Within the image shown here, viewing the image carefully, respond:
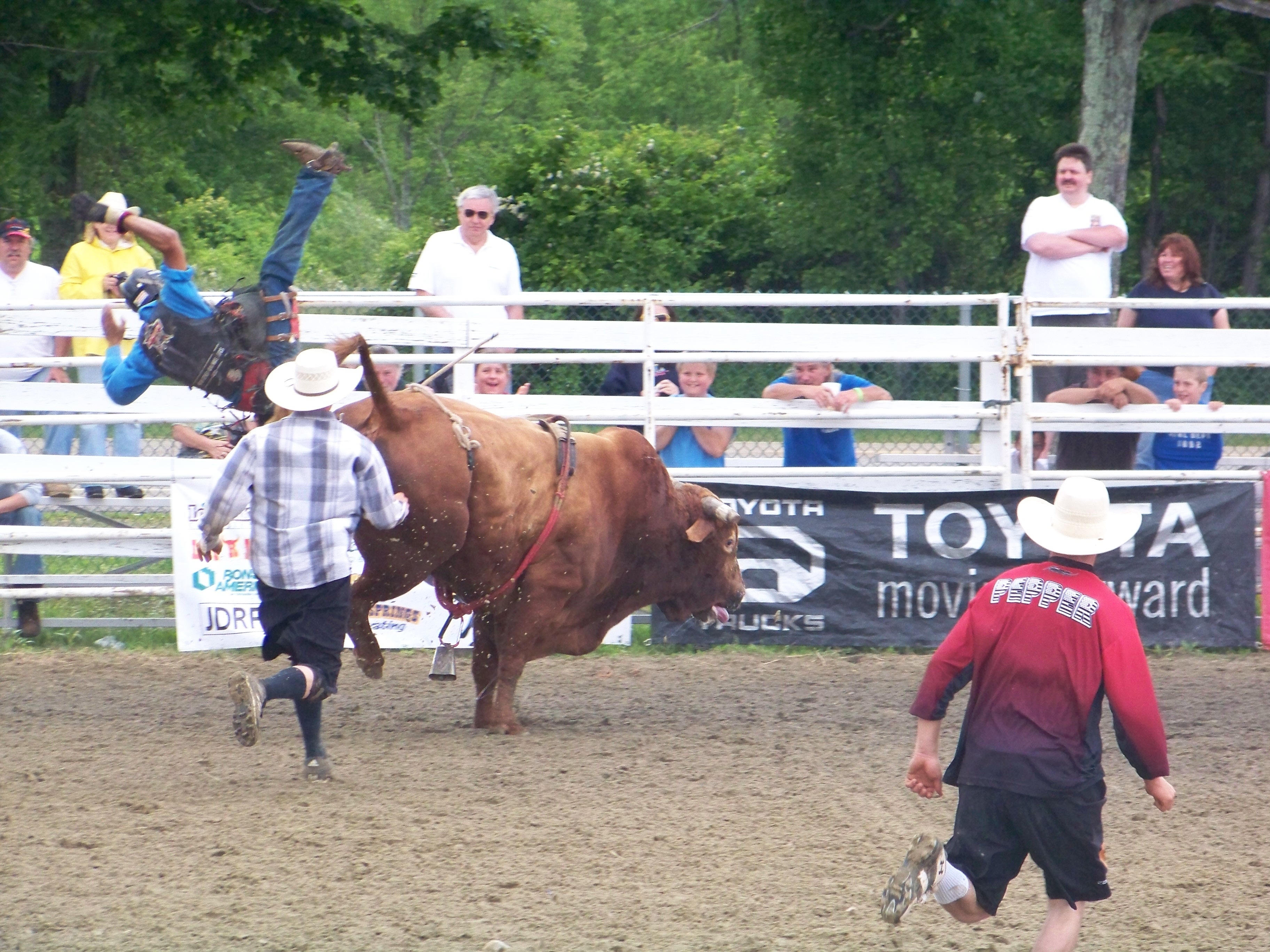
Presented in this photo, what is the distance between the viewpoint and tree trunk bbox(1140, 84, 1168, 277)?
20.6m

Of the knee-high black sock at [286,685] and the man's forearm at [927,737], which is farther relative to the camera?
the knee-high black sock at [286,685]

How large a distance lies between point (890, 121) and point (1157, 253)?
1164 cm

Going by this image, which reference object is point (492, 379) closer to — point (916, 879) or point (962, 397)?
point (962, 397)

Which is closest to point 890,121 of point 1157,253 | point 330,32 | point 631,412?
point 330,32

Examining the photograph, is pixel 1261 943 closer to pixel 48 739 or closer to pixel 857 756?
pixel 857 756

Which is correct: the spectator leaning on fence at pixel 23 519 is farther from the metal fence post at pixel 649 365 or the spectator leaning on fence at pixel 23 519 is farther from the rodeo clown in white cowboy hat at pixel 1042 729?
the rodeo clown in white cowboy hat at pixel 1042 729

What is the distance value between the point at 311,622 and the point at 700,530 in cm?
222

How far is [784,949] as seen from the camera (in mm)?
4441

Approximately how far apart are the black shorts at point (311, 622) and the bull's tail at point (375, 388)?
0.76m

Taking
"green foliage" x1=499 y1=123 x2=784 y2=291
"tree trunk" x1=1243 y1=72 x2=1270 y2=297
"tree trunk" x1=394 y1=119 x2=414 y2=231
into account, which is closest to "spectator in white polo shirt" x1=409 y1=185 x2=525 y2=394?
"green foliage" x1=499 y1=123 x2=784 y2=291

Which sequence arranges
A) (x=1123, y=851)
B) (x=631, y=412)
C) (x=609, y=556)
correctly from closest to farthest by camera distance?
(x=1123, y=851) < (x=609, y=556) < (x=631, y=412)

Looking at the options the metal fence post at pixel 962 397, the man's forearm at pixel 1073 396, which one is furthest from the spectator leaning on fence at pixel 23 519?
the man's forearm at pixel 1073 396

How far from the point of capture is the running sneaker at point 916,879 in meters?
3.96

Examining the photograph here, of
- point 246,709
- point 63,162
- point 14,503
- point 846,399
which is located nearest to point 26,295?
point 14,503
